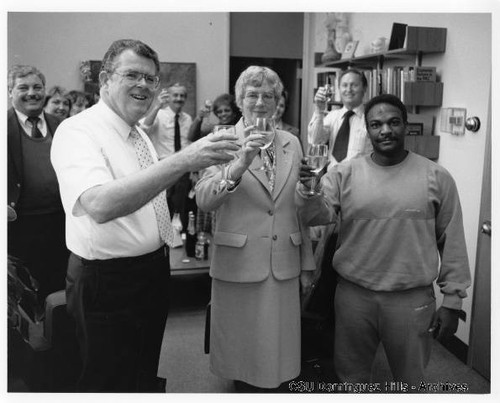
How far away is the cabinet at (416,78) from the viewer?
2572 millimetres

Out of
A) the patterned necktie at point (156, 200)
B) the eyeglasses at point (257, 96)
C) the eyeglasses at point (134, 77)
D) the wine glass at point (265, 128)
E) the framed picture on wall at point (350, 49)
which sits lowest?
the patterned necktie at point (156, 200)

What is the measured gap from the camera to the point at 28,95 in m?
1.82

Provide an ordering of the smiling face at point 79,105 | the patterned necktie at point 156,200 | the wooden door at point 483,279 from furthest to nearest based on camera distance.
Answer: the smiling face at point 79,105, the wooden door at point 483,279, the patterned necktie at point 156,200

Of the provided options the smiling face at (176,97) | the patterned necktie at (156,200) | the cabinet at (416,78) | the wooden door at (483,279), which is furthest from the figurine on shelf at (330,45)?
the patterned necktie at (156,200)

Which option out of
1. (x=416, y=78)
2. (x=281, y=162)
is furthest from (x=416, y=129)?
(x=281, y=162)

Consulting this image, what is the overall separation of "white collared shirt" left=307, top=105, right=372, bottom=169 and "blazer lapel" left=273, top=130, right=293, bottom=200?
2.23 feet

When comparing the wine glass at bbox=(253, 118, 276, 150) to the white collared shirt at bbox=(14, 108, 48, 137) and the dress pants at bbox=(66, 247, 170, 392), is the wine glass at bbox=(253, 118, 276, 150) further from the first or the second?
the white collared shirt at bbox=(14, 108, 48, 137)

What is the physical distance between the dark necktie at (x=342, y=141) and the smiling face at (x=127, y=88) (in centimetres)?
142

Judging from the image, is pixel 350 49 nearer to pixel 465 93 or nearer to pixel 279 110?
pixel 279 110

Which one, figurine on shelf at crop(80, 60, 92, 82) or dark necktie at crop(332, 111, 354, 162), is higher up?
figurine on shelf at crop(80, 60, 92, 82)

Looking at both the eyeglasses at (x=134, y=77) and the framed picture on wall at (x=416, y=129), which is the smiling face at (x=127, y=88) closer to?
the eyeglasses at (x=134, y=77)

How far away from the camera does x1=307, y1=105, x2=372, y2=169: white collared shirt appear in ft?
7.92

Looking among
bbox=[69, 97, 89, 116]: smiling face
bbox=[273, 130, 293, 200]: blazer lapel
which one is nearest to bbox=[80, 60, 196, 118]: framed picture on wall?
bbox=[69, 97, 89, 116]: smiling face
